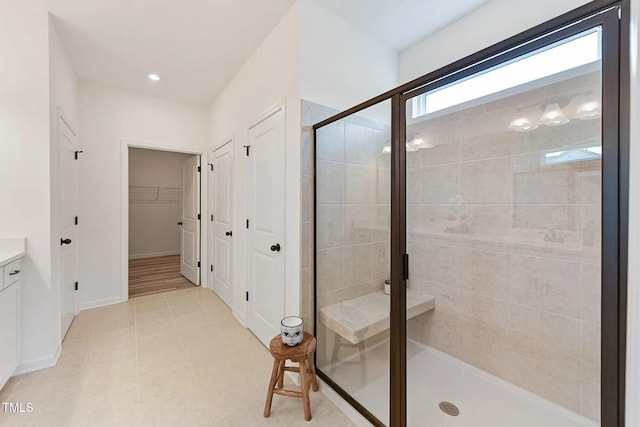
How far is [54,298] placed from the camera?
2109 mm

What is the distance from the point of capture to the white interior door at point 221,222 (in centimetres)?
319

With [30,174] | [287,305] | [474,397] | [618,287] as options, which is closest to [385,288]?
[287,305]

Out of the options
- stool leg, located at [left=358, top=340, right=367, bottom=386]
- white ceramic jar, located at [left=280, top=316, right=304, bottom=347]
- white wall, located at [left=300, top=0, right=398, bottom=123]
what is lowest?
stool leg, located at [left=358, top=340, right=367, bottom=386]

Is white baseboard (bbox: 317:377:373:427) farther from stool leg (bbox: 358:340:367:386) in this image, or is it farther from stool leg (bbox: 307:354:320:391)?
stool leg (bbox: 358:340:367:386)

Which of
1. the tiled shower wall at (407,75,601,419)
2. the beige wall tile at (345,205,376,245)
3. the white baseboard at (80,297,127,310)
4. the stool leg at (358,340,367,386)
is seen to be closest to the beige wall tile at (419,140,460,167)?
the tiled shower wall at (407,75,601,419)

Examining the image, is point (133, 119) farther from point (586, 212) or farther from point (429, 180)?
point (586, 212)

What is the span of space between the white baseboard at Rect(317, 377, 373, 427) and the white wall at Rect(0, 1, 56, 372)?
7.08 feet

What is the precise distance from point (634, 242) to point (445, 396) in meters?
1.56

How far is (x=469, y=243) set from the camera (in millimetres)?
2045

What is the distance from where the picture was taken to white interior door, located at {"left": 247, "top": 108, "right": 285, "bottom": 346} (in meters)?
2.14

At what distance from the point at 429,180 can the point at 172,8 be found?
7.71 feet

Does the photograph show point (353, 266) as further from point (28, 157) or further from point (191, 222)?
point (191, 222)

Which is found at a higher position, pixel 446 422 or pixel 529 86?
pixel 529 86

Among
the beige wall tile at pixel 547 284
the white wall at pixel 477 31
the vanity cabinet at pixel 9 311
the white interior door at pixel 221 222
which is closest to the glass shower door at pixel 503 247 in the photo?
the beige wall tile at pixel 547 284
